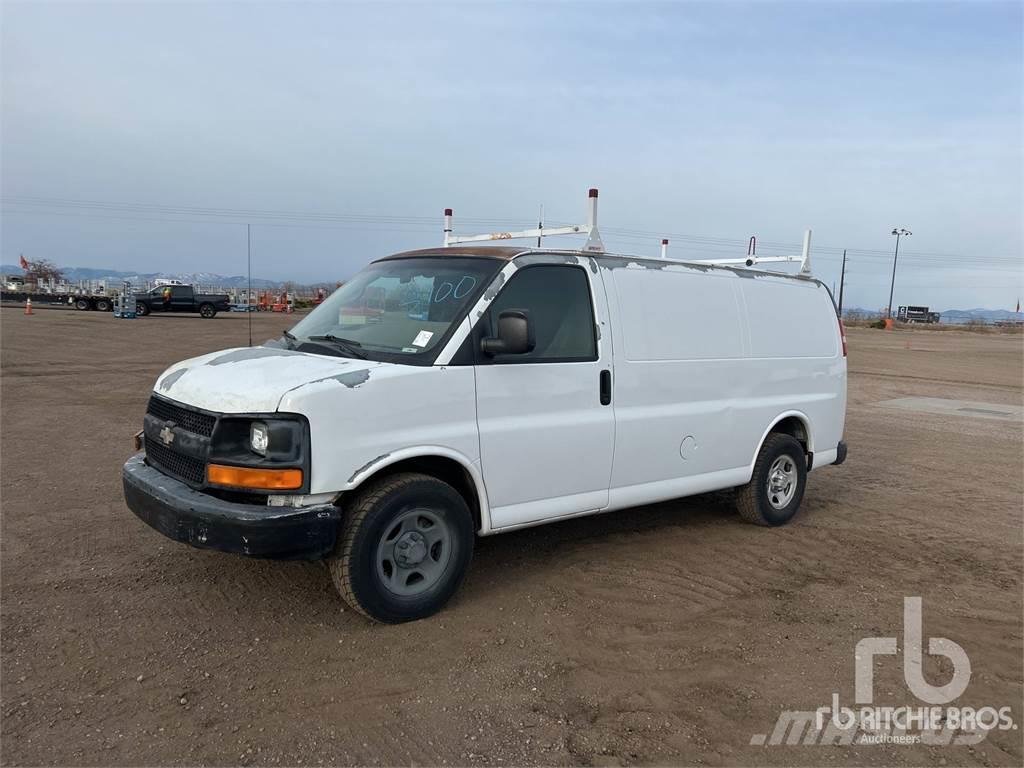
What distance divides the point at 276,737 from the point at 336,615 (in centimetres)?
108

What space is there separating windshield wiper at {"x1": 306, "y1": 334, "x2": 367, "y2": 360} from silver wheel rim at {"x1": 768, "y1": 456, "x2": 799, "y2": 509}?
3.63m

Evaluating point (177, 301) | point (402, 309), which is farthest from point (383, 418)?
point (177, 301)

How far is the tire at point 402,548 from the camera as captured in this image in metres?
3.86

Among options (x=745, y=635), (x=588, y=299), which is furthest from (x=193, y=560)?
(x=745, y=635)

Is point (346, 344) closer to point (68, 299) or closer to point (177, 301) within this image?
point (177, 301)

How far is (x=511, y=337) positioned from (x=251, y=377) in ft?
4.57

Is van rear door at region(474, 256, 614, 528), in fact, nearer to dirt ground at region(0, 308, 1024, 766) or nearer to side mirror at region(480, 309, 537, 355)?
side mirror at region(480, 309, 537, 355)

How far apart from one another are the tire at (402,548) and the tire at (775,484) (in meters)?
2.81

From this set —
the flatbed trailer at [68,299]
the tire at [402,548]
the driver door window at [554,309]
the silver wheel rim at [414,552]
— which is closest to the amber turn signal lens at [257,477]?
the tire at [402,548]

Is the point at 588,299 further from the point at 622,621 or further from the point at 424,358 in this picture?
the point at 622,621

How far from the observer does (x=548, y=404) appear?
4535mm

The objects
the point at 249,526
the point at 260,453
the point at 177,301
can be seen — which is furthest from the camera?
the point at 177,301

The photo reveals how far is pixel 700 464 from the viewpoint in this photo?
18.2 feet

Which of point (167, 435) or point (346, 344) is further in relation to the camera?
point (346, 344)
